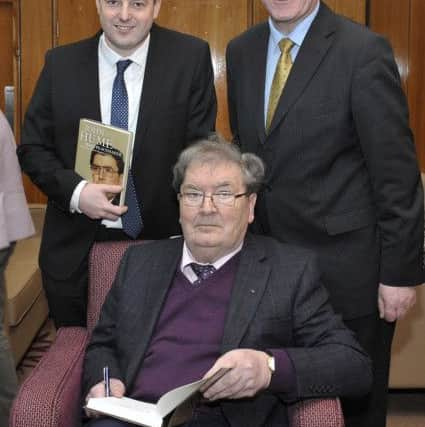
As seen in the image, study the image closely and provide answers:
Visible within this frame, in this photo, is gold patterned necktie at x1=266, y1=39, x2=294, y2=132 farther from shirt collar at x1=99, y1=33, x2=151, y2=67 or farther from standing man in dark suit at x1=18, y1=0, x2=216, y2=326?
shirt collar at x1=99, y1=33, x2=151, y2=67

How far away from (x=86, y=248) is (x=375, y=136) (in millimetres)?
1086

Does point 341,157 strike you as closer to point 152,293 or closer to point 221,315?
point 221,315

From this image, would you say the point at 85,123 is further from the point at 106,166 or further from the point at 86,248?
the point at 86,248

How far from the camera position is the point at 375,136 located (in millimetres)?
2434

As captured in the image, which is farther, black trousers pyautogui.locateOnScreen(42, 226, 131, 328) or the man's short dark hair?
black trousers pyautogui.locateOnScreen(42, 226, 131, 328)

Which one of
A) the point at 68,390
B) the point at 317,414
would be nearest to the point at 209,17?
the point at 68,390

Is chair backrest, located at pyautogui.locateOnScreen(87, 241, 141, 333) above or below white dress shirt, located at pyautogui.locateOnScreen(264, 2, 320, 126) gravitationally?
below

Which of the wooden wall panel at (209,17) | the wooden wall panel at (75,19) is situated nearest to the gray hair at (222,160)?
the wooden wall panel at (209,17)

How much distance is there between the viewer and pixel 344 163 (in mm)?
2549

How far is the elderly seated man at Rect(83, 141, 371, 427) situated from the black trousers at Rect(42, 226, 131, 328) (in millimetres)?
279

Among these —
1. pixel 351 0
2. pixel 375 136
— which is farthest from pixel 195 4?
pixel 375 136

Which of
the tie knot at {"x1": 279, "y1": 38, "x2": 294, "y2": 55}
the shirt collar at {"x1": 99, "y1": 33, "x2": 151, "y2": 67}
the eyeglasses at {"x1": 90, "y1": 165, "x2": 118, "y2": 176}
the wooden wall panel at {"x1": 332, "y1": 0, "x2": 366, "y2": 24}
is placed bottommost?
the eyeglasses at {"x1": 90, "y1": 165, "x2": 118, "y2": 176}

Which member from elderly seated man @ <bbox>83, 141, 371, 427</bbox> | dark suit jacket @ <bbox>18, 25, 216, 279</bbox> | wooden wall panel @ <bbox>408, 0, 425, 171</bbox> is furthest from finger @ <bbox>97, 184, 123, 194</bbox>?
wooden wall panel @ <bbox>408, 0, 425, 171</bbox>

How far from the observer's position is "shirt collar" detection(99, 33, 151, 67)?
8.96 ft
